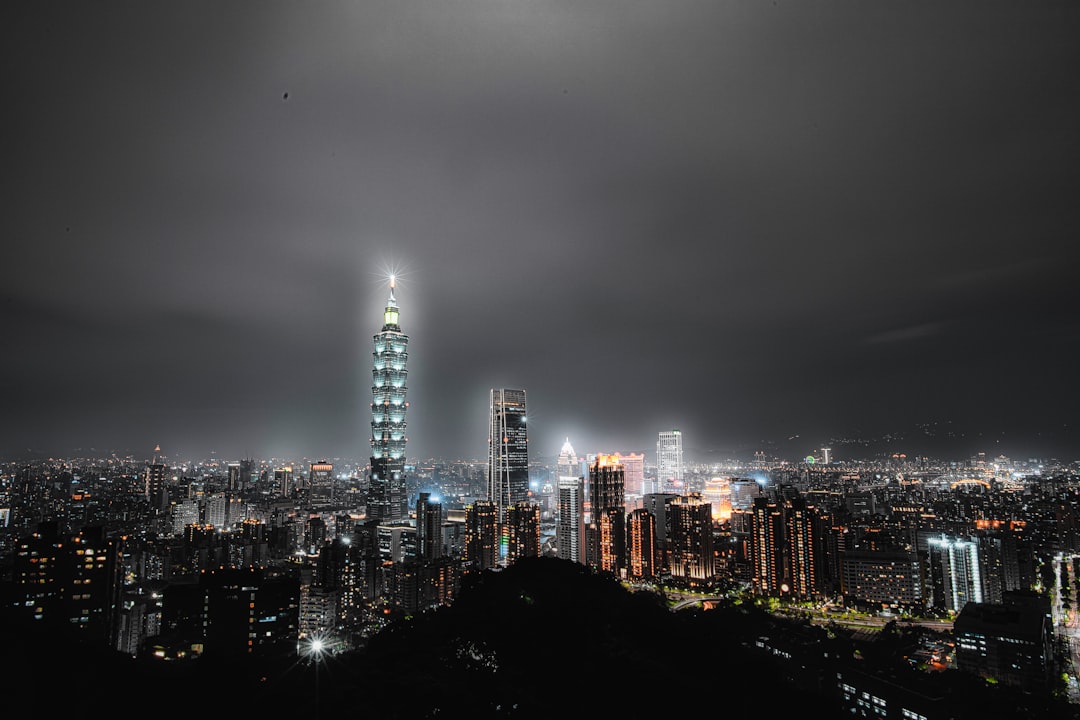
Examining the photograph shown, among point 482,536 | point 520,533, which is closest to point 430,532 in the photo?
point 482,536

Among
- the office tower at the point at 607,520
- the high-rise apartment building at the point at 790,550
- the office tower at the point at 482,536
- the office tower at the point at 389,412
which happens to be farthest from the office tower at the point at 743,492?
the office tower at the point at 389,412

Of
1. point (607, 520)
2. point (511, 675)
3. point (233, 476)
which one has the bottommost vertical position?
point (607, 520)

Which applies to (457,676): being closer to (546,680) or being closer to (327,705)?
(546,680)

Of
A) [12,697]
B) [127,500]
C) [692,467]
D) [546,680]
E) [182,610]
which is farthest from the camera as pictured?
[692,467]

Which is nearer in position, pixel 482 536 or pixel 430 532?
pixel 482 536

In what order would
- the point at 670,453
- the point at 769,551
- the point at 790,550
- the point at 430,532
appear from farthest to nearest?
the point at 670,453, the point at 430,532, the point at 769,551, the point at 790,550

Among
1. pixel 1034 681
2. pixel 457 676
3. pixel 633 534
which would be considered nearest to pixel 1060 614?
pixel 1034 681

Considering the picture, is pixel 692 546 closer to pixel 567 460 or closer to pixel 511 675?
pixel 511 675
